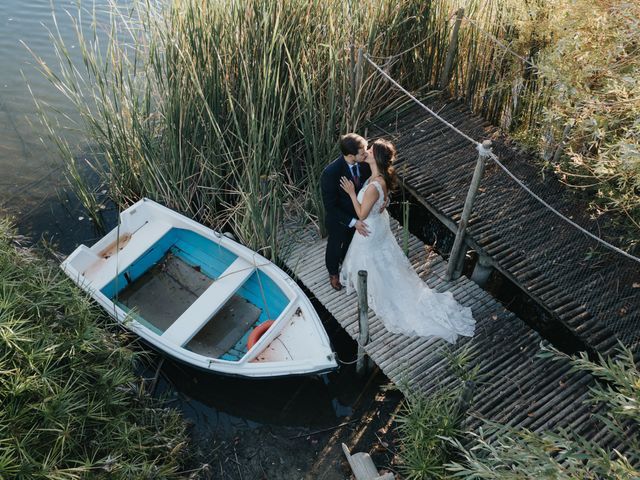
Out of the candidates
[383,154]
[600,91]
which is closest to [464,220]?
[383,154]

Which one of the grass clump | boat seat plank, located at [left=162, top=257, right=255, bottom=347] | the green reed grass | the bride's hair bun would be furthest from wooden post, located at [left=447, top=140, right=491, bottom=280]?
boat seat plank, located at [left=162, top=257, right=255, bottom=347]

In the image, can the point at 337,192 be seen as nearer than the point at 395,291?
Yes

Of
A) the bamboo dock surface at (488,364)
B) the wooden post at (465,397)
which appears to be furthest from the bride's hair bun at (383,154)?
the wooden post at (465,397)

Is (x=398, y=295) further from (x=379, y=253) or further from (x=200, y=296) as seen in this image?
(x=200, y=296)

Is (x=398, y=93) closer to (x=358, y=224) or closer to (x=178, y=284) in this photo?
(x=358, y=224)

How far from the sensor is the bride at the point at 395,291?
3.86 m

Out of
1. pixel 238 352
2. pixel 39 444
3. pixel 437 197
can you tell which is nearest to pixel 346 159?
pixel 437 197

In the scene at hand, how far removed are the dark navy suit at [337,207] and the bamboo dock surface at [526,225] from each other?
944 millimetres

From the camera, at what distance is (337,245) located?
13.8ft

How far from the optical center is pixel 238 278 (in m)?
4.53

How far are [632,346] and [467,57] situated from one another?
3653 millimetres

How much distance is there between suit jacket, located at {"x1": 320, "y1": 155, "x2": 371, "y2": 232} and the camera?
12.4ft

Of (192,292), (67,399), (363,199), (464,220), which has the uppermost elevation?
(363,199)

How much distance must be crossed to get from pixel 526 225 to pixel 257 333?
2.47 m
